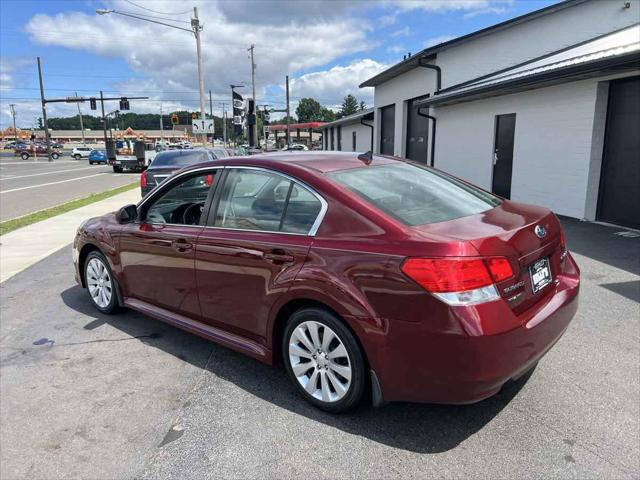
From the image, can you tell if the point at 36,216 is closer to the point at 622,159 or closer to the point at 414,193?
the point at 414,193

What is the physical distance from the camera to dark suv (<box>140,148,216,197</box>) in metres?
12.1

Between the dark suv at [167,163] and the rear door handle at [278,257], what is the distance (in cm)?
951

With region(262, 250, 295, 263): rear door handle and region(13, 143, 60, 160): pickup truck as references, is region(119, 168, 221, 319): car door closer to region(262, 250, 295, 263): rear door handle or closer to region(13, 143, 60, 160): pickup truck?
region(262, 250, 295, 263): rear door handle


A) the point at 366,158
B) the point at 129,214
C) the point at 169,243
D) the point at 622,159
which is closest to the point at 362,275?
the point at 366,158

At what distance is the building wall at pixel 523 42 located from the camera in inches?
460

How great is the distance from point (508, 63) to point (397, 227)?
13.7 metres

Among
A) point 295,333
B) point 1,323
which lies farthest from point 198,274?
point 1,323

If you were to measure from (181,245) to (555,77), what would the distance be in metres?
7.60

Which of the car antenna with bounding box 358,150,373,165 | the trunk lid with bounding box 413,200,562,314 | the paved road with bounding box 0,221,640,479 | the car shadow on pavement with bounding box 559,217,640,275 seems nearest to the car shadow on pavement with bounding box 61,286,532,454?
→ the paved road with bounding box 0,221,640,479

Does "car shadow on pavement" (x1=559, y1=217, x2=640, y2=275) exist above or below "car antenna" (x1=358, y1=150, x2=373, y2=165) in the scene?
below

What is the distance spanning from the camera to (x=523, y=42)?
1376cm

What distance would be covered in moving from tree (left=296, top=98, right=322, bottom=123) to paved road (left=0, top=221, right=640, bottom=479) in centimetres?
11750

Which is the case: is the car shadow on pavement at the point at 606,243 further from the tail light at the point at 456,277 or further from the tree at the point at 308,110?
the tree at the point at 308,110

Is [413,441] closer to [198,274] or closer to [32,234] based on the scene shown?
[198,274]
